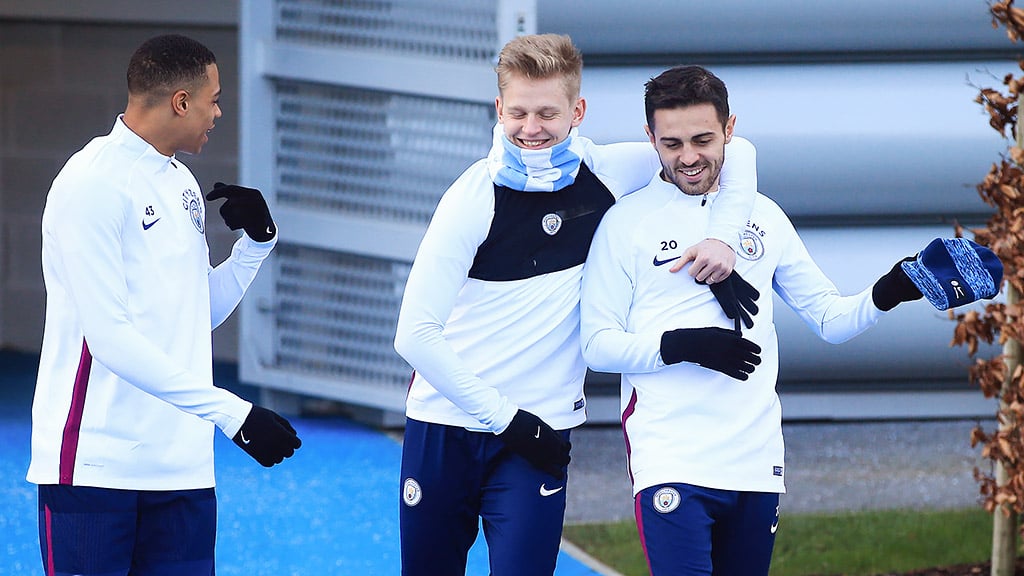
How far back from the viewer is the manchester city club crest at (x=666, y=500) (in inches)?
107

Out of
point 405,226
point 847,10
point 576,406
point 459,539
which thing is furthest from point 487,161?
point 847,10

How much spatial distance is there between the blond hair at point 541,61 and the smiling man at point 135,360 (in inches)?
23.3

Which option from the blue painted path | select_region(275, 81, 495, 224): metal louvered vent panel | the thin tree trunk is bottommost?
the blue painted path

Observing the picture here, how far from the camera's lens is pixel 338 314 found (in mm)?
6156

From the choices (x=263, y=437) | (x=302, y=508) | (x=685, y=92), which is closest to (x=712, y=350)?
(x=685, y=92)

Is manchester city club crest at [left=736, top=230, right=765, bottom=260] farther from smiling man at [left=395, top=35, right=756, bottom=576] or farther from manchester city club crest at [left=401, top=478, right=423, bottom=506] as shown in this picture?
manchester city club crest at [left=401, top=478, right=423, bottom=506]

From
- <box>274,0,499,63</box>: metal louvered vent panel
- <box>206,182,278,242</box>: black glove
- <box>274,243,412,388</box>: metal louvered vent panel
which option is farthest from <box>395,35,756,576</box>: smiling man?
<box>274,243,412,388</box>: metal louvered vent panel

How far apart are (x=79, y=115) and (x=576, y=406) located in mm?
5498

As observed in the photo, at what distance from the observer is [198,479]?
271 cm

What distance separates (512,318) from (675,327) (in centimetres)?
34

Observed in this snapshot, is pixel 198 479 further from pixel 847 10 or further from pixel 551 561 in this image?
pixel 847 10

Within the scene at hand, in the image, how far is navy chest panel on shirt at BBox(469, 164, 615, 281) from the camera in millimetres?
2820

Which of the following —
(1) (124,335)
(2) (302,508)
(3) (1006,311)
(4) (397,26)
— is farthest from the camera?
(4) (397,26)

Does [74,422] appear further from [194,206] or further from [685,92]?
[685,92]
